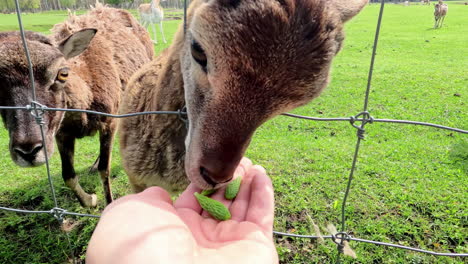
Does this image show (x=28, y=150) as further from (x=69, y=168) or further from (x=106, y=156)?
(x=106, y=156)

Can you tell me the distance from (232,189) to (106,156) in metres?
2.58

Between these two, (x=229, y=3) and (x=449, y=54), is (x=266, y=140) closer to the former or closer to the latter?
(x=229, y=3)

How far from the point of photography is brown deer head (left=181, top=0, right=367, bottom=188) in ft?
5.16

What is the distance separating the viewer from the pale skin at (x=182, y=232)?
1.27 meters

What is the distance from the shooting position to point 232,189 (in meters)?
1.99

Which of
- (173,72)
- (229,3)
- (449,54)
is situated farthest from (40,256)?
(449,54)

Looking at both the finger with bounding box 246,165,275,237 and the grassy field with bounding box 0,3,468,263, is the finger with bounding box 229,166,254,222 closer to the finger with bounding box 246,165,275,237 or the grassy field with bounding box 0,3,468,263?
the finger with bounding box 246,165,275,237

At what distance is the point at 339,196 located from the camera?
4047 millimetres

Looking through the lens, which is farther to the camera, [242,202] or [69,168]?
[69,168]

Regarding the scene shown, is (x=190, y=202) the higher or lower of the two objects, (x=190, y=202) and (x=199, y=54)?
the lower

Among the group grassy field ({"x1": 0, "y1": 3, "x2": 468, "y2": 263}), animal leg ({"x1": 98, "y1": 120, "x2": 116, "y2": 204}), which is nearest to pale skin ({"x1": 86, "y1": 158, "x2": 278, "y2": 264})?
grassy field ({"x1": 0, "y1": 3, "x2": 468, "y2": 263})

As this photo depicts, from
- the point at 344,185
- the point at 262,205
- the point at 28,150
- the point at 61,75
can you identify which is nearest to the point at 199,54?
the point at 262,205

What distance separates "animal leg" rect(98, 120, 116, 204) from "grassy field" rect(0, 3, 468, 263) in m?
0.32

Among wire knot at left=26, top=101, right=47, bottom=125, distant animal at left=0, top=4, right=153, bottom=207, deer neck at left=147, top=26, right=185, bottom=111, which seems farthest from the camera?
distant animal at left=0, top=4, right=153, bottom=207
